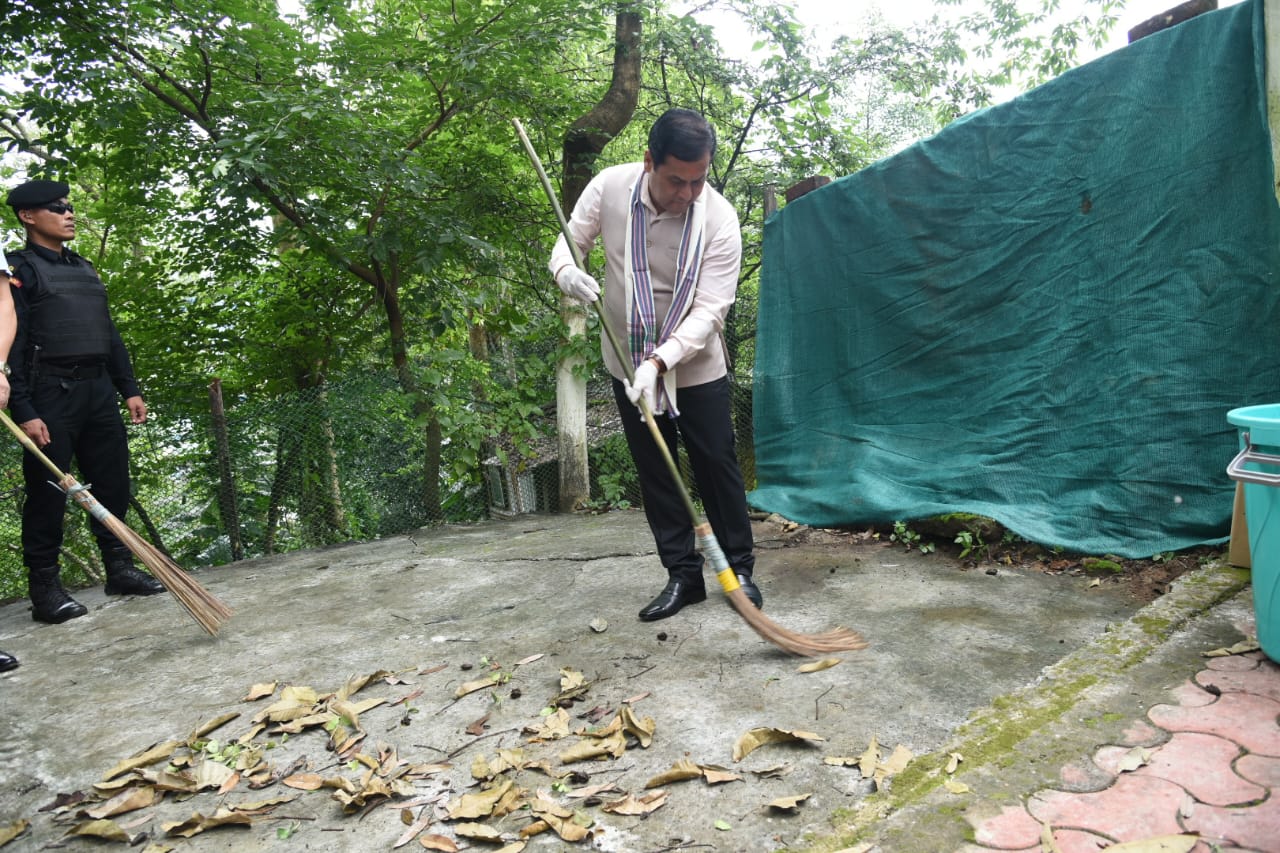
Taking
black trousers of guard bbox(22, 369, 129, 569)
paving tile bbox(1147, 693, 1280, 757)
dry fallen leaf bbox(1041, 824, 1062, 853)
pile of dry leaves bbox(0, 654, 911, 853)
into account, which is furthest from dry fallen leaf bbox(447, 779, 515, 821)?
black trousers of guard bbox(22, 369, 129, 569)

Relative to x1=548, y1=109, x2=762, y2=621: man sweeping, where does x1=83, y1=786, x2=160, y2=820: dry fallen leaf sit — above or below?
below

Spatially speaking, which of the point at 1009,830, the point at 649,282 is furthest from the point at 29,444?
the point at 1009,830

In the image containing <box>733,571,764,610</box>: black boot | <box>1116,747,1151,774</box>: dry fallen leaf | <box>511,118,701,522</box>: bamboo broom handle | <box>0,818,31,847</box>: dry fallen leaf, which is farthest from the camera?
<box>733,571,764,610</box>: black boot

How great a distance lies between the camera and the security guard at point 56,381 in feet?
11.8

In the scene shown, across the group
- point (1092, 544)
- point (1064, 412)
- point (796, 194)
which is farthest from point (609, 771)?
point (796, 194)

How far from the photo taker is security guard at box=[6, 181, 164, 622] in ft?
11.8

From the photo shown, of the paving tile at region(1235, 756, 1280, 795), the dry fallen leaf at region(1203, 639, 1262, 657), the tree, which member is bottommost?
the paving tile at region(1235, 756, 1280, 795)

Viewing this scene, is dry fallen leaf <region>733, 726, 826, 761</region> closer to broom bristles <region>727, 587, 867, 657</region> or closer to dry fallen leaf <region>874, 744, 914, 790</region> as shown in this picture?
dry fallen leaf <region>874, 744, 914, 790</region>

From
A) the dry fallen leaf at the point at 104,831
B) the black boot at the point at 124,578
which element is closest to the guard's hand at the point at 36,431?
the black boot at the point at 124,578

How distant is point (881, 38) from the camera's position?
649 centimetres

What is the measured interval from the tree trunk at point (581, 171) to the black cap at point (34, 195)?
3184 millimetres

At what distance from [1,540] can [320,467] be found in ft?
5.91

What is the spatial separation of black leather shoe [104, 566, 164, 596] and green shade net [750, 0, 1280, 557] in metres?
3.32

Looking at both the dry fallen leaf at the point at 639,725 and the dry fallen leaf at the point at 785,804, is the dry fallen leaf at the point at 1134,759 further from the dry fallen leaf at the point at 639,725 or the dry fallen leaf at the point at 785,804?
the dry fallen leaf at the point at 639,725
